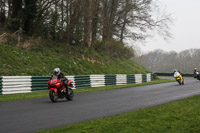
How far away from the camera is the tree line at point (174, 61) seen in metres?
97.0

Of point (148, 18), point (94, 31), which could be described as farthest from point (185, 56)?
point (94, 31)

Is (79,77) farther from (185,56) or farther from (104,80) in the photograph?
(185,56)

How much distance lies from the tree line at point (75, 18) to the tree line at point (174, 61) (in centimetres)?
3195

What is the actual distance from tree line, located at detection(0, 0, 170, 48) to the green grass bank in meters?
1.63

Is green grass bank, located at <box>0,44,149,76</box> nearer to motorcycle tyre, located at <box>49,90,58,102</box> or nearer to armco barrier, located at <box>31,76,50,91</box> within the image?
armco barrier, located at <box>31,76,50,91</box>

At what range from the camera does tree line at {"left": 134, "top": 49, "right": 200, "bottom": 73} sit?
318ft

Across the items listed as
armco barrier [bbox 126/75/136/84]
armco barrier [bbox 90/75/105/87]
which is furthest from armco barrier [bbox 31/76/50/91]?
armco barrier [bbox 126/75/136/84]

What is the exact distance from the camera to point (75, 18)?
27.9 metres

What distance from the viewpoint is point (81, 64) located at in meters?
28.3

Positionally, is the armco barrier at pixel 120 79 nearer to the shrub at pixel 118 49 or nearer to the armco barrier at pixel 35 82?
the armco barrier at pixel 35 82

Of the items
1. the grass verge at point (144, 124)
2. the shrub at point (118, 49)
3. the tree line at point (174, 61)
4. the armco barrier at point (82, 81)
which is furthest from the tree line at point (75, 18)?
the tree line at point (174, 61)

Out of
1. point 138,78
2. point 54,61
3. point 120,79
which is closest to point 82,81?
point 54,61

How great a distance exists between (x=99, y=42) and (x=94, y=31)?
4.33 m

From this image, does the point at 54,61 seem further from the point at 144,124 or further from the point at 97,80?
the point at 144,124
